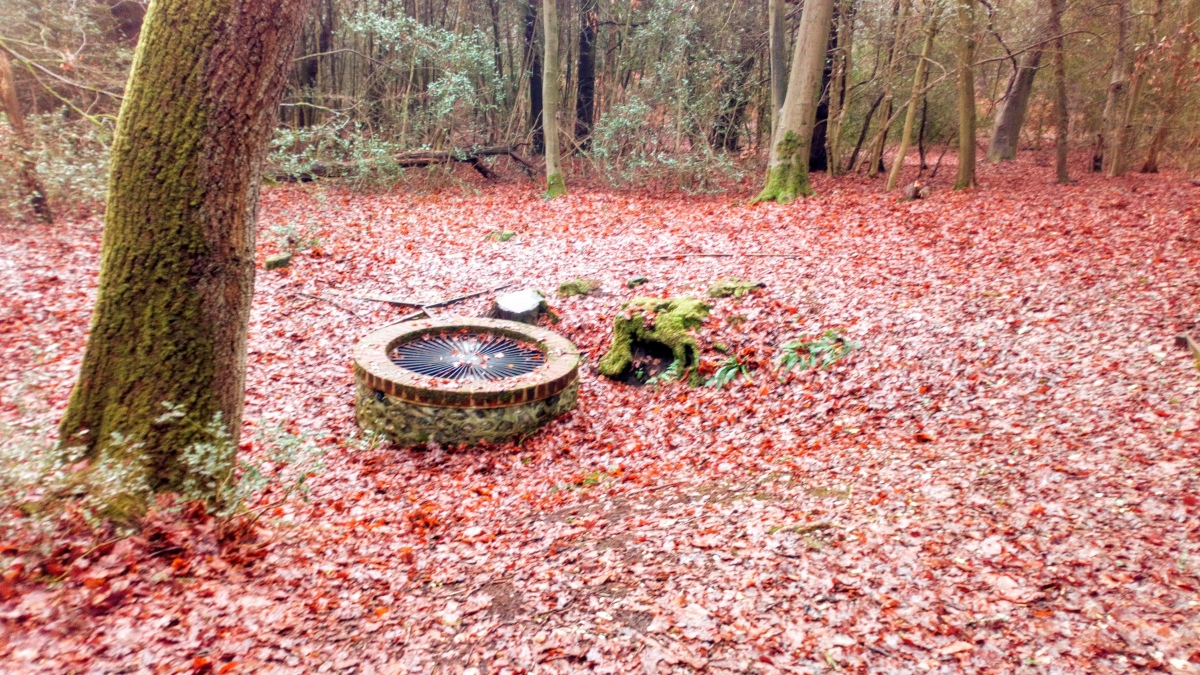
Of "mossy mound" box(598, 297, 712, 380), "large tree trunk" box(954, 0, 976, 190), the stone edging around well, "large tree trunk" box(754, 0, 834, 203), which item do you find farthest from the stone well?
"large tree trunk" box(954, 0, 976, 190)

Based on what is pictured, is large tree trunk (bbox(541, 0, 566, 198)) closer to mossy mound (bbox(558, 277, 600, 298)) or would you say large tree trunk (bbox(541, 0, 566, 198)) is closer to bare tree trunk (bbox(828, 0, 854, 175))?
bare tree trunk (bbox(828, 0, 854, 175))

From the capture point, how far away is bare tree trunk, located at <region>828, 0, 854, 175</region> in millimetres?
14484

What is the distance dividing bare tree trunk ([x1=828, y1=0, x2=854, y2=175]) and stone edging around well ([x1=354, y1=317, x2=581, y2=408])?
36.2ft

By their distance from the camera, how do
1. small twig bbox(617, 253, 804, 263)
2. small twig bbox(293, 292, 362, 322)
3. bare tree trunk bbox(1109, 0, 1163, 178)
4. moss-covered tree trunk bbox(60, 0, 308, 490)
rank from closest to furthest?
moss-covered tree trunk bbox(60, 0, 308, 490) < small twig bbox(293, 292, 362, 322) < small twig bbox(617, 253, 804, 263) < bare tree trunk bbox(1109, 0, 1163, 178)

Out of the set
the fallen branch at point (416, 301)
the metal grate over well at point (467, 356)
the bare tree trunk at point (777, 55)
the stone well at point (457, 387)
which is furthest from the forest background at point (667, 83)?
the stone well at point (457, 387)

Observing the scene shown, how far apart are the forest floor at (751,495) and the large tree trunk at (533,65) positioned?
10280 mm

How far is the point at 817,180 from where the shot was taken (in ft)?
51.8

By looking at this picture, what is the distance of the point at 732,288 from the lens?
8250mm

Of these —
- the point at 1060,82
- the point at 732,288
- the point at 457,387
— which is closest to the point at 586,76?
the point at 1060,82

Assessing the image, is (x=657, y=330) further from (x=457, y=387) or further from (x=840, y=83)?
(x=840, y=83)

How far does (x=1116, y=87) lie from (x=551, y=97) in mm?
11199

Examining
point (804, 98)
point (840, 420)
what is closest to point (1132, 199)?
point (804, 98)

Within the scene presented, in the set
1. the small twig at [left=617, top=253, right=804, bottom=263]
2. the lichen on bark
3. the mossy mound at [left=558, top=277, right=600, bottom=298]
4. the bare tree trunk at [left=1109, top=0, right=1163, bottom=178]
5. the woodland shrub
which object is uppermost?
the bare tree trunk at [left=1109, top=0, right=1163, bottom=178]

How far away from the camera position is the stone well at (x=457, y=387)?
620cm
